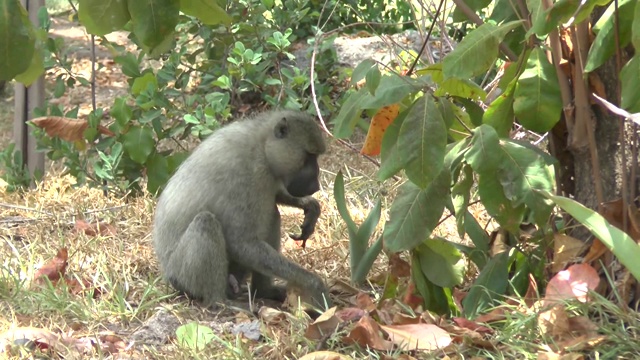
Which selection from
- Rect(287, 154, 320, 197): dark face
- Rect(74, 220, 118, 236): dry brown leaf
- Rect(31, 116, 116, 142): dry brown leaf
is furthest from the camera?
Rect(31, 116, 116, 142): dry brown leaf

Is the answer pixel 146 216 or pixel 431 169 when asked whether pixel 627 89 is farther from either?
pixel 146 216

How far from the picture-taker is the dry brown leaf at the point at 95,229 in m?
5.59

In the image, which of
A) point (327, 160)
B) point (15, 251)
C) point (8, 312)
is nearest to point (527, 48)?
point (8, 312)

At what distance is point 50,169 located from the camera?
765 cm

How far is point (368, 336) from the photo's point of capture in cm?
355

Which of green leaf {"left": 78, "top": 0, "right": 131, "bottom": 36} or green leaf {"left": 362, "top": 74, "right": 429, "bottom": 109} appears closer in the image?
green leaf {"left": 78, "top": 0, "right": 131, "bottom": 36}

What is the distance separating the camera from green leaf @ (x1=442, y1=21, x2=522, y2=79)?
337 centimetres

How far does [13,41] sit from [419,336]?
1.93m

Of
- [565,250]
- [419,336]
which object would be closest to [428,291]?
[419,336]

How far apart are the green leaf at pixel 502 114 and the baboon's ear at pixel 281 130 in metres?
1.44

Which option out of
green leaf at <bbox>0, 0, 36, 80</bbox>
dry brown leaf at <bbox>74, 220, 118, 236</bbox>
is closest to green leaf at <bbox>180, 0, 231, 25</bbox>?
green leaf at <bbox>0, 0, 36, 80</bbox>

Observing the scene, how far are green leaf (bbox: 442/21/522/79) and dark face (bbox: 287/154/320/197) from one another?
5.21 feet

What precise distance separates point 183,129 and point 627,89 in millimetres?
3977

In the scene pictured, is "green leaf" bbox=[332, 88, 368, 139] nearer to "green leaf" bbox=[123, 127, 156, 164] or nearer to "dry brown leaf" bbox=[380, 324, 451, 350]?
"dry brown leaf" bbox=[380, 324, 451, 350]
